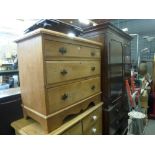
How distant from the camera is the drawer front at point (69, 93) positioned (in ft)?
3.02

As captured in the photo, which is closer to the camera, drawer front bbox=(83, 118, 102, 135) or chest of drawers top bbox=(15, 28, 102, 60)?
chest of drawers top bbox=(15, 28, 102, 60)

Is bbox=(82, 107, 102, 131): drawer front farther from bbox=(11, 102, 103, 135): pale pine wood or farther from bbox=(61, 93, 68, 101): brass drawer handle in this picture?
bbox=(61, 93, 68, 101): brass drawer handle

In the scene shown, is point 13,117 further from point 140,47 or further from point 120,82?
point 140,47

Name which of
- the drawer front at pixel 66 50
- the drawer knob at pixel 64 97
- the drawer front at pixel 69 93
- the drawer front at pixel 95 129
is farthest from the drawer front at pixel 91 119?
the drawer front at pixel 66 50

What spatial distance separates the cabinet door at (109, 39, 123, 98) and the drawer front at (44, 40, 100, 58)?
A: 33 centimetres

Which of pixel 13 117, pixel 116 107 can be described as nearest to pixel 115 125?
pixel 116 107

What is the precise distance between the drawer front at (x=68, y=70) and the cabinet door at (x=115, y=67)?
0.31 meters

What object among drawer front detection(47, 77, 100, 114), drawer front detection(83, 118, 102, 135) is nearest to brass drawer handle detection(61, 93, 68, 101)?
drawer front detection(47, 77, 100, 114)

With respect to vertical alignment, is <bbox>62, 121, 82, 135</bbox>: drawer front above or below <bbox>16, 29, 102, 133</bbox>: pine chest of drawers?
below

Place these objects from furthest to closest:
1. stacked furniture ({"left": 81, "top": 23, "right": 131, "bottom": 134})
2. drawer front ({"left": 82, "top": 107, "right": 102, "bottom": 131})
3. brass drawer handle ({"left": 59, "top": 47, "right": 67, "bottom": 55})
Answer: stacked furniture ({"left": 81, "top": 23, "right": 131, "bottom": 134}) < drawer front ({"left": 82, "top": 107, "right": 102, "bottom": 131}) < brass drawer handle ({"left": 59, "top": 47, "right": 67, "bottom": 55})

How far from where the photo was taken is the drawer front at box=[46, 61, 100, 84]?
2.93 feet

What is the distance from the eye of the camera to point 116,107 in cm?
172
